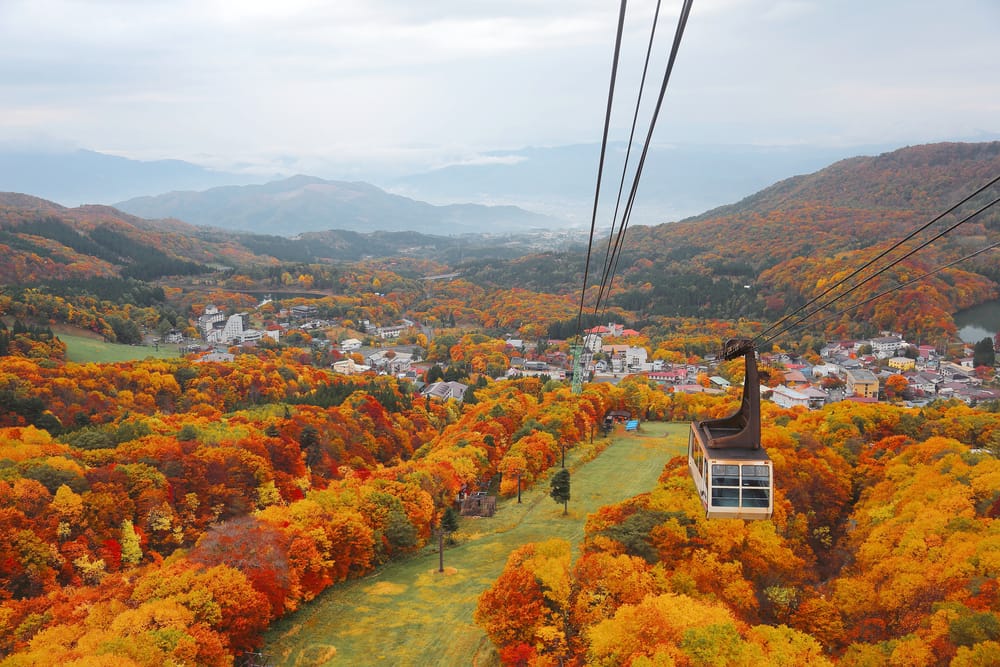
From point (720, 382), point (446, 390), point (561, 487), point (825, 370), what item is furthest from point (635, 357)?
point (561, 487)

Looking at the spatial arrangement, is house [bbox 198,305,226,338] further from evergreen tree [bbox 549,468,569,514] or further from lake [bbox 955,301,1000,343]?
lake [bbox 955,301,1000,343]

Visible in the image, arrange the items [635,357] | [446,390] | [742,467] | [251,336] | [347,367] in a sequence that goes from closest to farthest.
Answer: [742,467] < [446,390] < [635,357] < [347,367] < [251,336]

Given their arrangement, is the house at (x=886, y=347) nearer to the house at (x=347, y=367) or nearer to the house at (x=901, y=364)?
the house at (x=901, y=364)

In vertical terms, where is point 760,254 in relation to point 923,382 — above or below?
above

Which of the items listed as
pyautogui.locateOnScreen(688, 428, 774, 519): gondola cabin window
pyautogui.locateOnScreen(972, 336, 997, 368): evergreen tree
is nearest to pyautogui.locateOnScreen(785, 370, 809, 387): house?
pyautogui.locateOnScreen(972, 336, 997, 368): evergreen tree

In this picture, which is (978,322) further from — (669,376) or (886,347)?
(669,376)

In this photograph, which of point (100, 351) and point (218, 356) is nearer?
point (100, 351)
